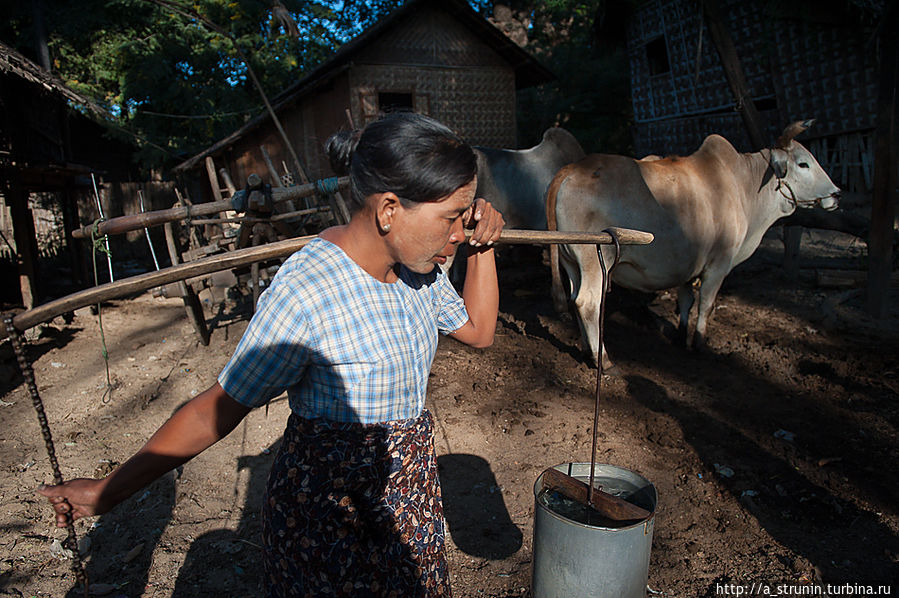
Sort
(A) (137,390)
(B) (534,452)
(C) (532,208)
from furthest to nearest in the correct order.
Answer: (C) (532,208), (A) (137,390), (B) (534,452)

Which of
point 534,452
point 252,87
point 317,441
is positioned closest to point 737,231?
point 534,452

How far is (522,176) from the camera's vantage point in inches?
298

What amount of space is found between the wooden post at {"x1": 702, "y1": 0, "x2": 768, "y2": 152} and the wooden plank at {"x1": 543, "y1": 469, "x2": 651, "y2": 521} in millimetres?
5711

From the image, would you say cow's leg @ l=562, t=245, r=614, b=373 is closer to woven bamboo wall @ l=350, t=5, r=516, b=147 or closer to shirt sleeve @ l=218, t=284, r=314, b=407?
shirt sleeve @ l=218, t=284, r=314, b=407

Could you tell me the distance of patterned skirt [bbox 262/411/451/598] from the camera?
1.39 meters

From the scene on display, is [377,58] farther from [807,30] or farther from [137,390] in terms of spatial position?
[807,30]

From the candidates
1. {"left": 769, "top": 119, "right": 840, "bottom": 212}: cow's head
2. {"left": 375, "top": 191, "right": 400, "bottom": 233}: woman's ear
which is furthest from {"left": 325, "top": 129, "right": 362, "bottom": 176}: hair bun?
{"left": 769, "top": 119, "right": 840, "bottom": 212}: cow's head

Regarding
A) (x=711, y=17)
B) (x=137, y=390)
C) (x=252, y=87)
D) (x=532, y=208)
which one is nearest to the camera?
(x=137, y=390)

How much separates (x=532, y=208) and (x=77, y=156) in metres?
14.9

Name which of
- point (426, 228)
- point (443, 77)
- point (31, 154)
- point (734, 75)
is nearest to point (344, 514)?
point (426, 228)

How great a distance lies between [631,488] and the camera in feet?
7.30

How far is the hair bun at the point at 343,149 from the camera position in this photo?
1.48 metres

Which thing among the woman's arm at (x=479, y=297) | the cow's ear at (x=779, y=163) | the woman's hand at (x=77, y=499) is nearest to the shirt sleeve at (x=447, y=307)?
the woman's arm at (x=479, y=297)

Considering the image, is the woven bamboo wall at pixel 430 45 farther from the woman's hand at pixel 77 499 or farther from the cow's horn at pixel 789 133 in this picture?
the woman's hand at pixel 77 499
